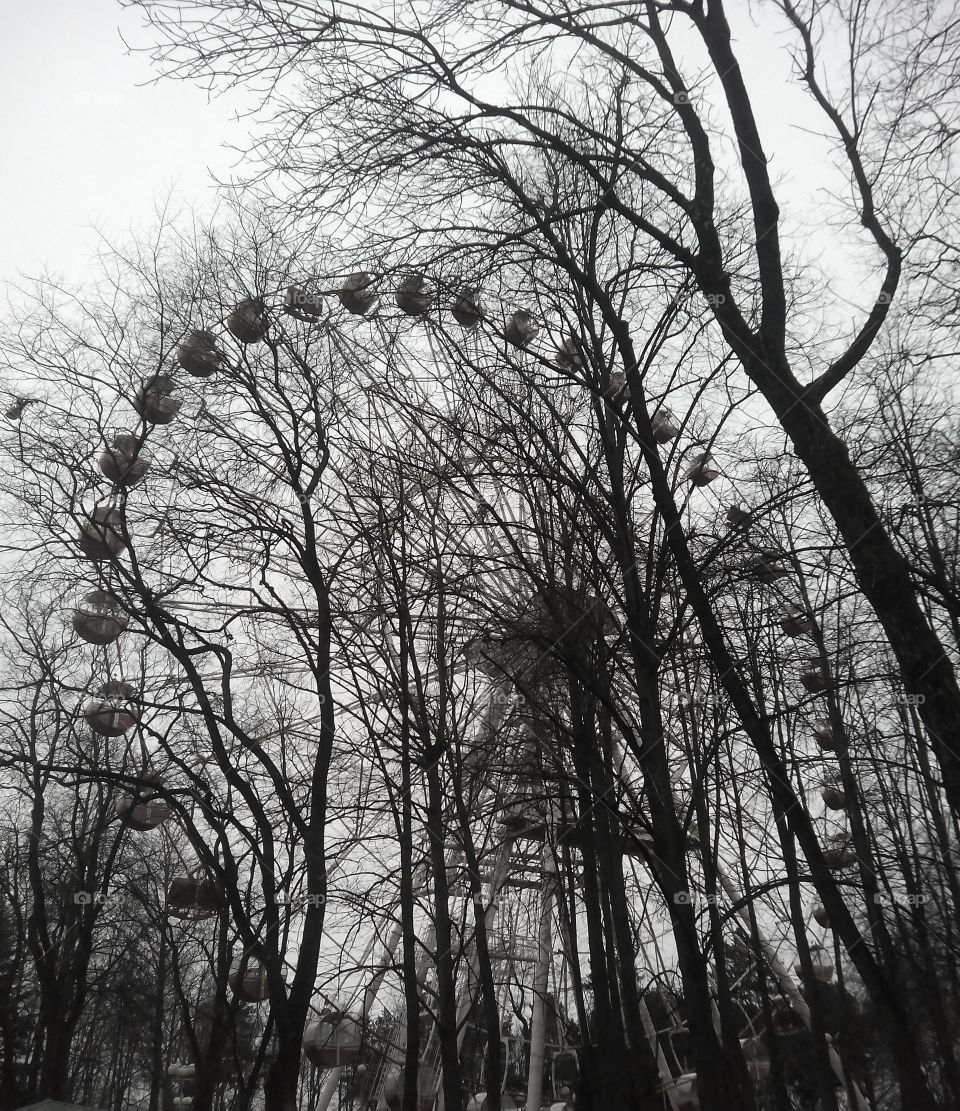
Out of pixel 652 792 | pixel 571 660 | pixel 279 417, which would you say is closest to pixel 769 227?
pixel 571 660

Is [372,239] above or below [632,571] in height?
above

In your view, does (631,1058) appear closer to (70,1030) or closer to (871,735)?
(871,735)

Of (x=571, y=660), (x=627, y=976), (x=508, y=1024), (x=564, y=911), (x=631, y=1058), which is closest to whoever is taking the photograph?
(x=571, y=660)

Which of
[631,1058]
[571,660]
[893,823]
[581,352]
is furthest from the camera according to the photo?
[893,823]

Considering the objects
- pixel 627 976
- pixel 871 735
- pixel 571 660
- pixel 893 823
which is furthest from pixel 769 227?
pixel 893 823

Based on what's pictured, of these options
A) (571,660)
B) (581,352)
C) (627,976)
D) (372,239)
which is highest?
(372,239)

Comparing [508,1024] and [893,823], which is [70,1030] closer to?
[508,1024]

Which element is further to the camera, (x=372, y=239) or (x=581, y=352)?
(x=581, y=352)

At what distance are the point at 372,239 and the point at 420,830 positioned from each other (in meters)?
7.07

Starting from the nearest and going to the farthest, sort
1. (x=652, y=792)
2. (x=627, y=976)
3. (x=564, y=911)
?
1. (x=652, y=792)
2. (x=627, y=976)
3. (x=564, y=911)

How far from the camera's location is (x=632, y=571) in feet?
18.6

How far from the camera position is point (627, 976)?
736cm

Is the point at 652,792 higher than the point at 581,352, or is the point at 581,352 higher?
the point at 581,352

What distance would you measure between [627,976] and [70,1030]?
12.0 m
